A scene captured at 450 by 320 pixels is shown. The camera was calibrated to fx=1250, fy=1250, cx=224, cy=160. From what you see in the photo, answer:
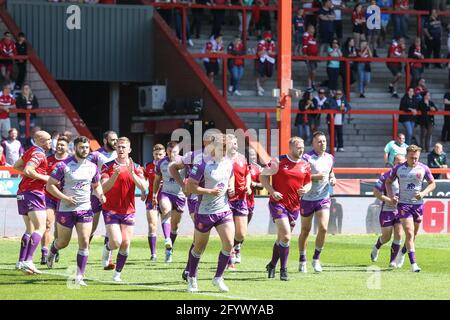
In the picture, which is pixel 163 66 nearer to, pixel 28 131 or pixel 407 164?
pixel 28 131

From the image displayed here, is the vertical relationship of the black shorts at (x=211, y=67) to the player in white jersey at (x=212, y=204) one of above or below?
above

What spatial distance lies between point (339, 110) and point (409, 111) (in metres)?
2.13

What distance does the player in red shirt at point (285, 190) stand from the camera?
1883 cm

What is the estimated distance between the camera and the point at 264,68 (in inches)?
1492

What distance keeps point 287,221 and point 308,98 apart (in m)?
16.3

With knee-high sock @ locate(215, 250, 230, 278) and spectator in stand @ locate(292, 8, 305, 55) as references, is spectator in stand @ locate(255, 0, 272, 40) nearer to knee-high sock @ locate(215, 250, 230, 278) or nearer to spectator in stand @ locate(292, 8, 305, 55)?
spectator in stand @ locate(292, 8, 305, 55)

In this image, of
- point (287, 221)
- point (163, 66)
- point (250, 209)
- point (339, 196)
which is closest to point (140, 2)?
point (163, 66)

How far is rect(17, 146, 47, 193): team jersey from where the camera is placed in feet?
61.9

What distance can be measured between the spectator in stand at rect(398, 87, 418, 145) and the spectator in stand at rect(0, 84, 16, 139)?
36.4 feet

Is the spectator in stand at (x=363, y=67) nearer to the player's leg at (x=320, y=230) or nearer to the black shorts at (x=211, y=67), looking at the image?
the black shorts at (x=211, y=67)

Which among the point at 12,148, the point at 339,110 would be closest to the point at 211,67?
the point at 339,110

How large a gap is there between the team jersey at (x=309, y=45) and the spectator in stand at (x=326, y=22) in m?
1.22

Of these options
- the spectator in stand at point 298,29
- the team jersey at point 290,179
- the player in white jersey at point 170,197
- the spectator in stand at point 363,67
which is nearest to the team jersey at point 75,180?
the team jersey at point 290,179

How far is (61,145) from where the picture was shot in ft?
63.8
